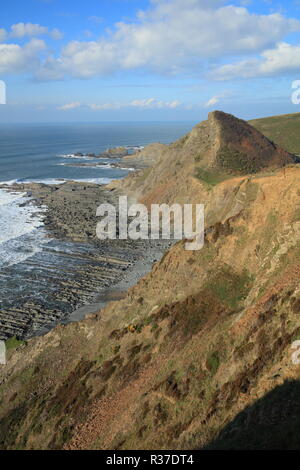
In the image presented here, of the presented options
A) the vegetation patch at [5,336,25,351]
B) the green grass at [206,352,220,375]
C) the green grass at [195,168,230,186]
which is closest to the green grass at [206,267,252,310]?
the green grass at [206,352,220,375]

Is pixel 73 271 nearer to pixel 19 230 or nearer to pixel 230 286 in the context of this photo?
pixel 19 230

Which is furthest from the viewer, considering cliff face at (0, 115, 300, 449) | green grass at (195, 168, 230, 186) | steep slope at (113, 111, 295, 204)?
steep slope at (113, 111, 295, 204)

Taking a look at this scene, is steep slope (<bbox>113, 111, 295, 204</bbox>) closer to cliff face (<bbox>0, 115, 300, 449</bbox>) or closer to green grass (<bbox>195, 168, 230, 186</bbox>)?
green grass (<bbox>195, 168, 230, 186</bbox>)

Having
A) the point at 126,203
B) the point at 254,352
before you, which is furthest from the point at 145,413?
the point at 126,203

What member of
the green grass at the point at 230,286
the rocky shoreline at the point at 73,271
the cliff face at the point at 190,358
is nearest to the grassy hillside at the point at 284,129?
the rocky shoreline at the point at 73,271

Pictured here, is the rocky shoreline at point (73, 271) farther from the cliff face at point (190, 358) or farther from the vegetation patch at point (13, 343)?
the cliff face at point (190, 358)
